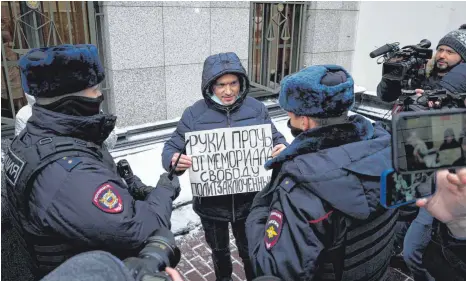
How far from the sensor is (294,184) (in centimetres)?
157

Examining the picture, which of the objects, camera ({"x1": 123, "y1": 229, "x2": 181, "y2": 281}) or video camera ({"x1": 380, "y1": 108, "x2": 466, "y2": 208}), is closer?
camera ({"x1": 123, "y1": 229, "x2": 181, "y2": 281})

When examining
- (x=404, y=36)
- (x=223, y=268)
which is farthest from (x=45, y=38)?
(x=404, y=36)

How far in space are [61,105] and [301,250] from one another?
1321mm

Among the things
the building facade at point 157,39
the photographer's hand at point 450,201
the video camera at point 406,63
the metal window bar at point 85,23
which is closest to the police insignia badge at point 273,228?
the photographer's hand at point 450,201

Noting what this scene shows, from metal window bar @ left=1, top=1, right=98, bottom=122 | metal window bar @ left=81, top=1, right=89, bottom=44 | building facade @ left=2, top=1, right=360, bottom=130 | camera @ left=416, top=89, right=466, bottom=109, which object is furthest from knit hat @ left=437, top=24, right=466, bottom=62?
metal window bar @ left=1, top=1, right=98, bottom=122

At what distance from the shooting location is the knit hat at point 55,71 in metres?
1.78

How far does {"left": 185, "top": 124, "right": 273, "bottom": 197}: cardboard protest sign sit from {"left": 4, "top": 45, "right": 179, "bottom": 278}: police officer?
0.98m

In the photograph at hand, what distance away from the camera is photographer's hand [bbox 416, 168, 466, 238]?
1.29 m

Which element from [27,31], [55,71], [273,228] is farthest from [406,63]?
[27,31]

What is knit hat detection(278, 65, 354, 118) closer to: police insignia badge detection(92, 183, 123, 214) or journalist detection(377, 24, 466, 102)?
police insignia badge detection(92, 183, 123, 214)

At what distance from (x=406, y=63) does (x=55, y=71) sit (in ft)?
11.7

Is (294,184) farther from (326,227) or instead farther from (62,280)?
(62,280)

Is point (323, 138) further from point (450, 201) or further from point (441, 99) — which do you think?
point (441, 99)

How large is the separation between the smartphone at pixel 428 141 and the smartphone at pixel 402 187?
10cm
